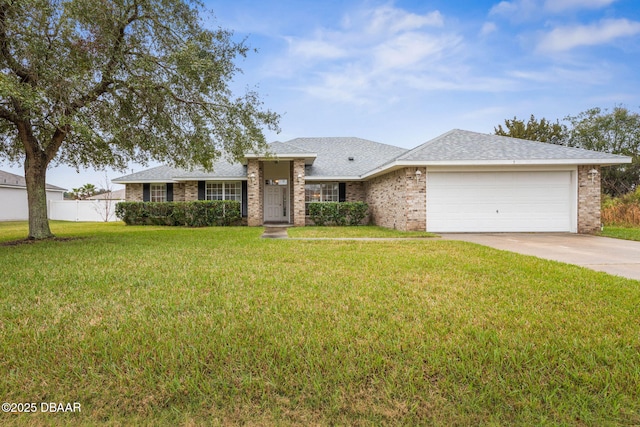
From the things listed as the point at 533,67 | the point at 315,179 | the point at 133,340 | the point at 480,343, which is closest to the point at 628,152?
the point at 533,67

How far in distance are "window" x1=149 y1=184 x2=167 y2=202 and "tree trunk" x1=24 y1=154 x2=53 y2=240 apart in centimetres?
844

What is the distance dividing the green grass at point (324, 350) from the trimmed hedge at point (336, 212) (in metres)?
11.5

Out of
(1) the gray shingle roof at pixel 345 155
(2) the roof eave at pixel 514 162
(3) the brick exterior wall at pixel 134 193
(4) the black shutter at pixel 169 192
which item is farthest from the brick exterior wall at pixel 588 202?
(3) the brick exterior wall at pixel 134 193

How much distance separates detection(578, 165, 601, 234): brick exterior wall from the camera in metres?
12.0

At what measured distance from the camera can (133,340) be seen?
113 inches

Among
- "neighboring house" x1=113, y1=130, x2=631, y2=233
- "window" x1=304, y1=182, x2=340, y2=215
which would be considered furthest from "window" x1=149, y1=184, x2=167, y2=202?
"neighboring house" x1=113, y1=130, x2=631, y2=233

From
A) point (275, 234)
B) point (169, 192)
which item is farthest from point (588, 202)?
point (169, 192)

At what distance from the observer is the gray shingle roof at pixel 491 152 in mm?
11883

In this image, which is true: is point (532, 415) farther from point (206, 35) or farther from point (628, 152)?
point (628, 152)

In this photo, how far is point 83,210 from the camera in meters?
25.5

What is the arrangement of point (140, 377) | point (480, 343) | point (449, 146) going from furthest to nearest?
point (449, 146) → point (480, 343) → point (140, 377)

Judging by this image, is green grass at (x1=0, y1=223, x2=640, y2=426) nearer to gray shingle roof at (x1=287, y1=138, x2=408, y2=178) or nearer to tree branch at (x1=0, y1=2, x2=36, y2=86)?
tree branch at (x1=0, y1=2, x2=36, y2=86)

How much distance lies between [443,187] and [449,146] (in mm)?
1977

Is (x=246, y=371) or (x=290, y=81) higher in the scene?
(x=290, y=81)
